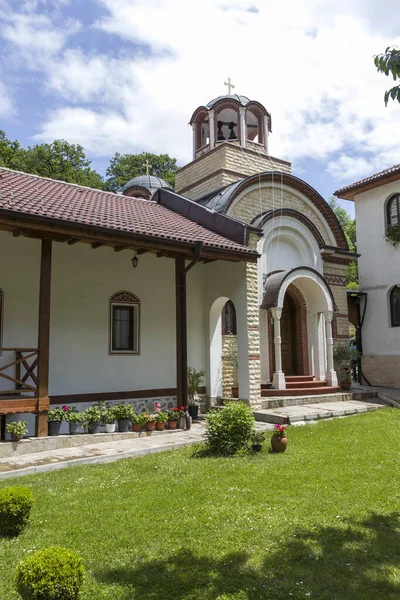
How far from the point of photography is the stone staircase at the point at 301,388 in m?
12.5

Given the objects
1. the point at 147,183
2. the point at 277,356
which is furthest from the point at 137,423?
the point at 147,183

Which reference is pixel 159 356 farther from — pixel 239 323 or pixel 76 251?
pixel 76 251

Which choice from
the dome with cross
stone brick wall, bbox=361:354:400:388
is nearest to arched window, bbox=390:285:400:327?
stone brick wall, bbox=361:354:400:388

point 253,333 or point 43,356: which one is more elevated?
point 253,333

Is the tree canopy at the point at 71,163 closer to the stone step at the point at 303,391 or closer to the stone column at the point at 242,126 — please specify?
the stone column at the point at 242,126

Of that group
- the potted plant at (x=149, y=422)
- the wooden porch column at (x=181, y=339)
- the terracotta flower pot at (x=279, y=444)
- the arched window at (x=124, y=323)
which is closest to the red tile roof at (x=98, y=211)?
the wooden porch column at (x=181, y=339)

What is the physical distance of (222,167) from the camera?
15953mm

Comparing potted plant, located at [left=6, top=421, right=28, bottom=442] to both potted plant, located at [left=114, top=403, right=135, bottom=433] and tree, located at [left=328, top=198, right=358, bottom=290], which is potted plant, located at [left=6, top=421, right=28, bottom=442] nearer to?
potted plant, located at [left=114, top=403, right=135, bottom=433]

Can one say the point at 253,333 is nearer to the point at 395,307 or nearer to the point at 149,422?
the point at 149,422

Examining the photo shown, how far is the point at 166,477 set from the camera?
20.1 ft

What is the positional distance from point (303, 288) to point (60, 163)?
23.0m

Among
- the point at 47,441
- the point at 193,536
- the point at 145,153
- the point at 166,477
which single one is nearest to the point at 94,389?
the point at 47,441

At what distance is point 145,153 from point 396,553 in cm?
3699

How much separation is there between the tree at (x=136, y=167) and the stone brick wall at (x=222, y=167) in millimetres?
19280
